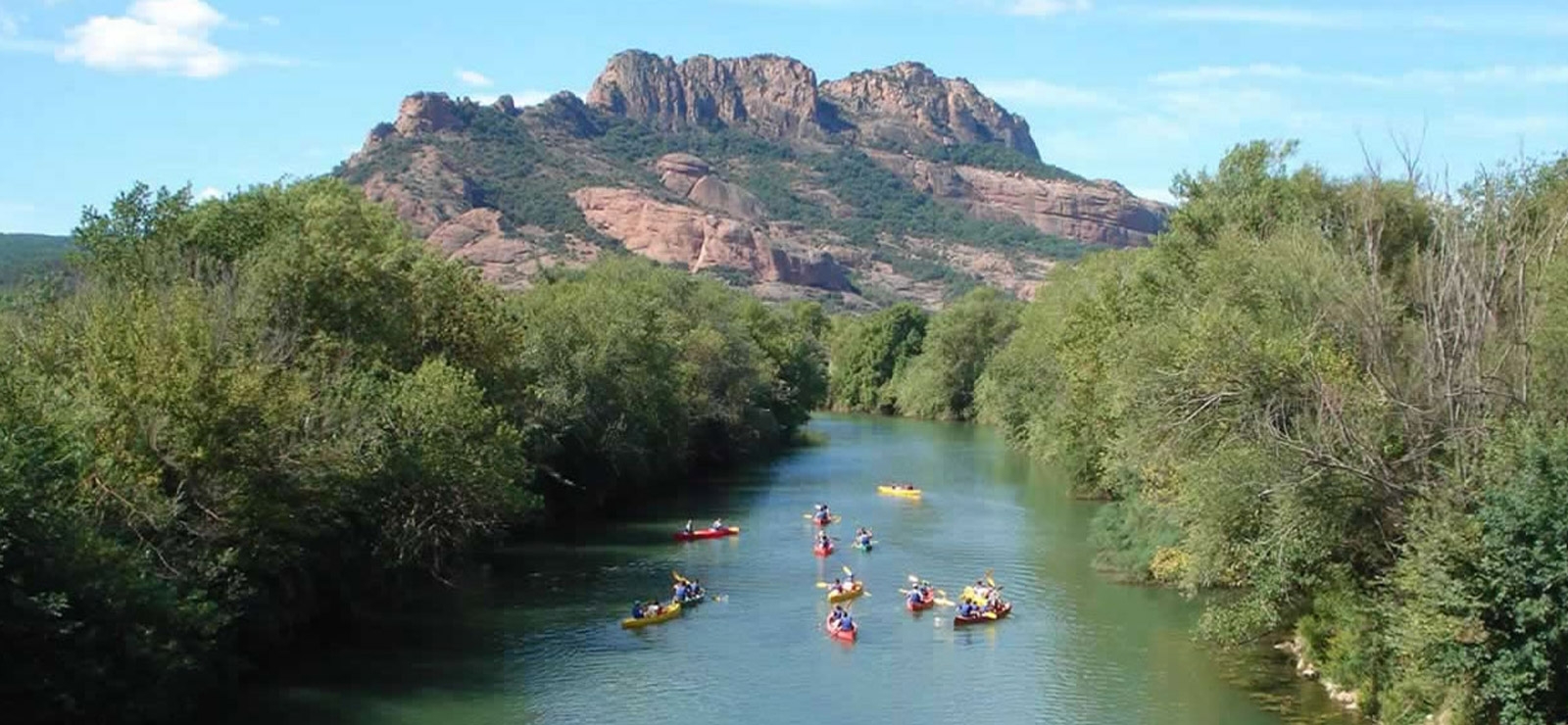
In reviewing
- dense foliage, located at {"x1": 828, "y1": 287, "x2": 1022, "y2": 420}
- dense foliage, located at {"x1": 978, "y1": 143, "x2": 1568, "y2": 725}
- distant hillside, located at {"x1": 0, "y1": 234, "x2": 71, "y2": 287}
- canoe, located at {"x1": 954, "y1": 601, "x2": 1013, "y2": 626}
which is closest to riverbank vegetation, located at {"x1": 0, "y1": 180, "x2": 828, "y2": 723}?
canoe, located at {"x1": 954, "y1": 601, "x2": 1013, "y2": 626}

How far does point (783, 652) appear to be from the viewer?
35.0m

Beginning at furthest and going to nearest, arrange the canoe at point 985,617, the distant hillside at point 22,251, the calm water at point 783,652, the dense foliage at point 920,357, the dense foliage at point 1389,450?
the dense foliage at point 920,357
the distant hillside at point 22,251
the canoe at point 985,617
the calm water at point 783,652
the dense foliage at point 1389,450

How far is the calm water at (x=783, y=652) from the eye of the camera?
2995cm

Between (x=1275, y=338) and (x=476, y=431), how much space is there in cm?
1985

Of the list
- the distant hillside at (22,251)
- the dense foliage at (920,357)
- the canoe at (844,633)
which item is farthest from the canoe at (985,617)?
the dense foliage at (920,357)

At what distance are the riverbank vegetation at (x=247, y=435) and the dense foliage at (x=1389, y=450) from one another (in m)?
17.3

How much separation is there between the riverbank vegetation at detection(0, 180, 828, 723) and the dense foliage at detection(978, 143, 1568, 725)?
17294mm

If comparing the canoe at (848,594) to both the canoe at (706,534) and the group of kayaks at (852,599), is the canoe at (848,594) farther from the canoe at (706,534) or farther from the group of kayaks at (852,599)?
the canoe at (706,534)

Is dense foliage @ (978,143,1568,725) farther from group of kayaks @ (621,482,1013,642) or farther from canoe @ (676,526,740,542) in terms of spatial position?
canoe @ (676,526,740,542)

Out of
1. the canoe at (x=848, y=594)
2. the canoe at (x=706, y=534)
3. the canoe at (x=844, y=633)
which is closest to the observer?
the canoe at (x=844, y=633)

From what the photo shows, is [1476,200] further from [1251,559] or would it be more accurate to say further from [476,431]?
[476,431]

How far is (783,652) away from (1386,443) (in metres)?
14.4

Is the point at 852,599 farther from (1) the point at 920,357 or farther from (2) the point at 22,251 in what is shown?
(2) the point at 22,251

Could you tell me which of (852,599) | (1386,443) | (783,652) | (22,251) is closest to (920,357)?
(22,251)
